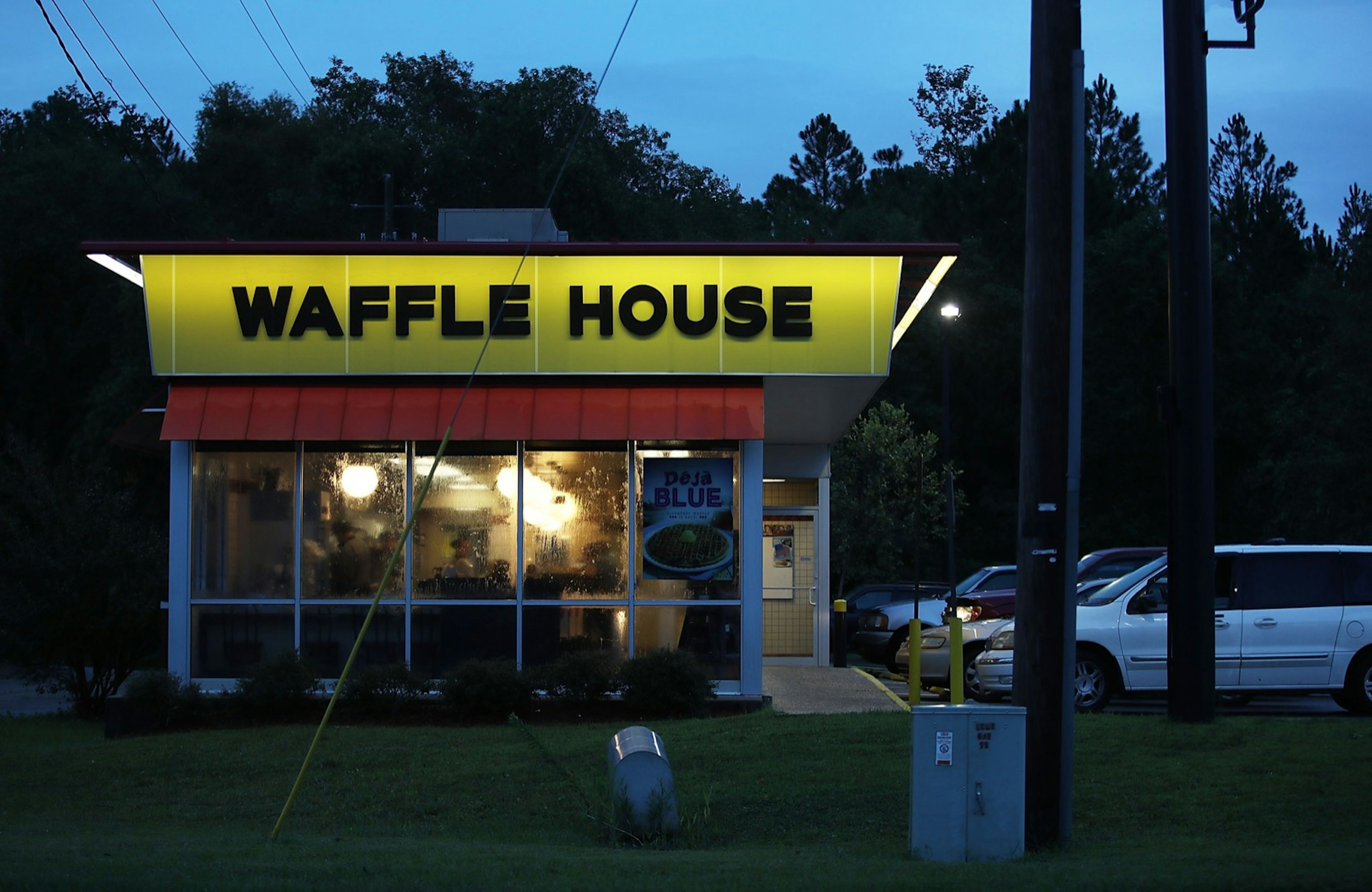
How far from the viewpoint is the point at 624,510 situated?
16.5m

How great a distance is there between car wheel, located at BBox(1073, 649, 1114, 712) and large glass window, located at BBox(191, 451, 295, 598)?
8.96 meters

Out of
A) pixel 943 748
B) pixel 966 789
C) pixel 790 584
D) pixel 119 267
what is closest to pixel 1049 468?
pixel 943 748

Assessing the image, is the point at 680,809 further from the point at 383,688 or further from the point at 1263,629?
the point at 1263,629

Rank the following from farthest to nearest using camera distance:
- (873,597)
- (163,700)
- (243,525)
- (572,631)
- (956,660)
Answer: (873,597), (243,525), (572,631), (163,700), (956,660)

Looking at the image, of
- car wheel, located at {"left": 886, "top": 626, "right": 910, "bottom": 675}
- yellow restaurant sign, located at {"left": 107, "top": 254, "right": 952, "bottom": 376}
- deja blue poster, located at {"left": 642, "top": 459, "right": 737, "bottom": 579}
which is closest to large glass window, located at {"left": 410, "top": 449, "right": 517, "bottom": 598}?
yellow restaurant sign, located at {"left": 107, "top": 254, "right": 952, "bottom": 376}

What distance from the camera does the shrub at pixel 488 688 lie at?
15.1m

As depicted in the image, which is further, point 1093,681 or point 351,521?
point 351,521

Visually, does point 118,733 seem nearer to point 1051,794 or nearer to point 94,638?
point 94,638

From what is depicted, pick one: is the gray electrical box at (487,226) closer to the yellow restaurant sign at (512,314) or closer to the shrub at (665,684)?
the yellow restaurant sign at (512,314)

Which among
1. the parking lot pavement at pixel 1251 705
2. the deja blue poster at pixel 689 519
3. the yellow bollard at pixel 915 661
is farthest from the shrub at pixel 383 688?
the parking lot pavement at pixel 1251 705

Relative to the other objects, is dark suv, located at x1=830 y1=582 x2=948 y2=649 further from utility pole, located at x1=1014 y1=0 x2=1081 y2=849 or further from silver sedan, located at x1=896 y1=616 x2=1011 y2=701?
utility pole, located at x1=1014 y1=0 x2=1081 y2=849

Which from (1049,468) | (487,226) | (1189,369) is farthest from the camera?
(487,226)

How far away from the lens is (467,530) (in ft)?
54.3

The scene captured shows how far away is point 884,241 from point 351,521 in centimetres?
3923
